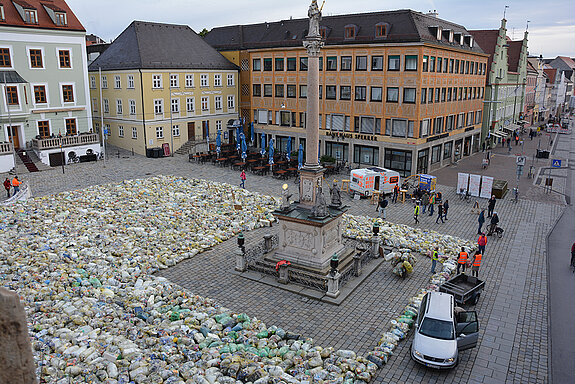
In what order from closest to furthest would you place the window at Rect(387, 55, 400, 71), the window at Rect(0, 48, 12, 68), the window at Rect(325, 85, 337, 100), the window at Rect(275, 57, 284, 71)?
the window at Rect(0, 48, 12, 68) → the window at Rect(387, 55, 400, 71) → the window at Rect(325, 85, 337, 100) → the window at Rect(275, 57, 284, 71)

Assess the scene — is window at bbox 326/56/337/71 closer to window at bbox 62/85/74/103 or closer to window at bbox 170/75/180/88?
window at bbox 170/75/180/88

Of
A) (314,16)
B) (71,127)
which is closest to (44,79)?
(71,127)

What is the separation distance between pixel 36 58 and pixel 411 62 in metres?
33.1

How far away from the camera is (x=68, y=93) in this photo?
4300 centimetres

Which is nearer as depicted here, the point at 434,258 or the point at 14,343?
the point at 14,343

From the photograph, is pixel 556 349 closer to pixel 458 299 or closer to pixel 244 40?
pixel 458 299

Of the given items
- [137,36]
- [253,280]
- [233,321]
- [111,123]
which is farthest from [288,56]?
[233,321]

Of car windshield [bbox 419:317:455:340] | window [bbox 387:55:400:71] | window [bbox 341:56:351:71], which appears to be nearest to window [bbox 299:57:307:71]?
window [bbox 341:56:351:71]

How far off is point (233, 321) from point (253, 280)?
3.90 metres

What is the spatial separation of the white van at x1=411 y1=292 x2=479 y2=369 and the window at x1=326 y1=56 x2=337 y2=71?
104ft

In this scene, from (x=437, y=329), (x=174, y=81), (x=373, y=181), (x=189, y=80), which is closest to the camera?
(x=437, y=329)

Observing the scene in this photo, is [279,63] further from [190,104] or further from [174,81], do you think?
[174,81]

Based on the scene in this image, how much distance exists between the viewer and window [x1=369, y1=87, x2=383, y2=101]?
39750mm

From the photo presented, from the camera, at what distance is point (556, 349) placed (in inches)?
540
